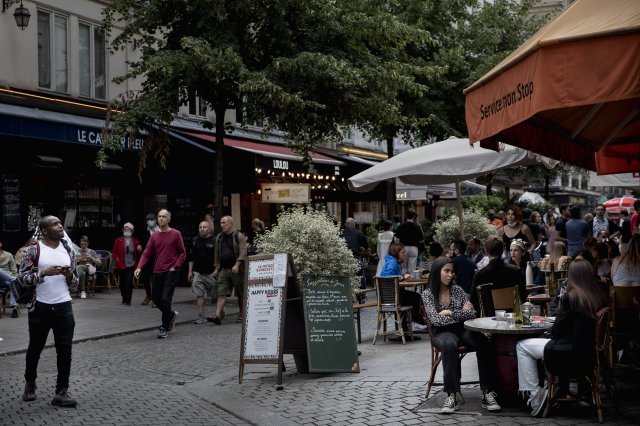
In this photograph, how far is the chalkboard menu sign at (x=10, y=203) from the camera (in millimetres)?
18391

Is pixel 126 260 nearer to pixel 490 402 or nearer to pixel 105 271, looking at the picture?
pixel 105 271

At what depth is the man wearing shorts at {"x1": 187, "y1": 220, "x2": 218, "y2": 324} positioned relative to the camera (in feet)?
49.7

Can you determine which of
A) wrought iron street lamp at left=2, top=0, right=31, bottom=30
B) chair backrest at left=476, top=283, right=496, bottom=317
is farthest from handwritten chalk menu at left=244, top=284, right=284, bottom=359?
wrought iron street lamp at left=2, top=0, right=31, bottom=30

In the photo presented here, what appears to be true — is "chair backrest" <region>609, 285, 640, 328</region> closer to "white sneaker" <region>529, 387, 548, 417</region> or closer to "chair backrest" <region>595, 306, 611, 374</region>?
"chair backrest" <region>595, 306, 611, 374</region>

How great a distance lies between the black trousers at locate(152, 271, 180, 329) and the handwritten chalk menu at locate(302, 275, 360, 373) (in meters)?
4.06

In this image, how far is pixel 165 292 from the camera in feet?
44.0

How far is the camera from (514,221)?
53.8 ft

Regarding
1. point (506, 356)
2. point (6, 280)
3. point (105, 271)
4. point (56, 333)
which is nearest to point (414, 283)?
point (506, 356)

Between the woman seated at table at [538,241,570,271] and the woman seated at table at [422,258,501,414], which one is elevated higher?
the woman seated at table at [538,241,570,271]

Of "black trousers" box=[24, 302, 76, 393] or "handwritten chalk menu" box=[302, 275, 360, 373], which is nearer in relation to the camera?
"black trousers" box=[24, 302, 76, 393]

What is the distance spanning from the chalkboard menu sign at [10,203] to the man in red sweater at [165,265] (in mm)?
6088

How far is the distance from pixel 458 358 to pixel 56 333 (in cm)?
384

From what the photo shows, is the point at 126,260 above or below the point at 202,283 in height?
above

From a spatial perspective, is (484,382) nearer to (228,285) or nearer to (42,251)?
(42,251)
